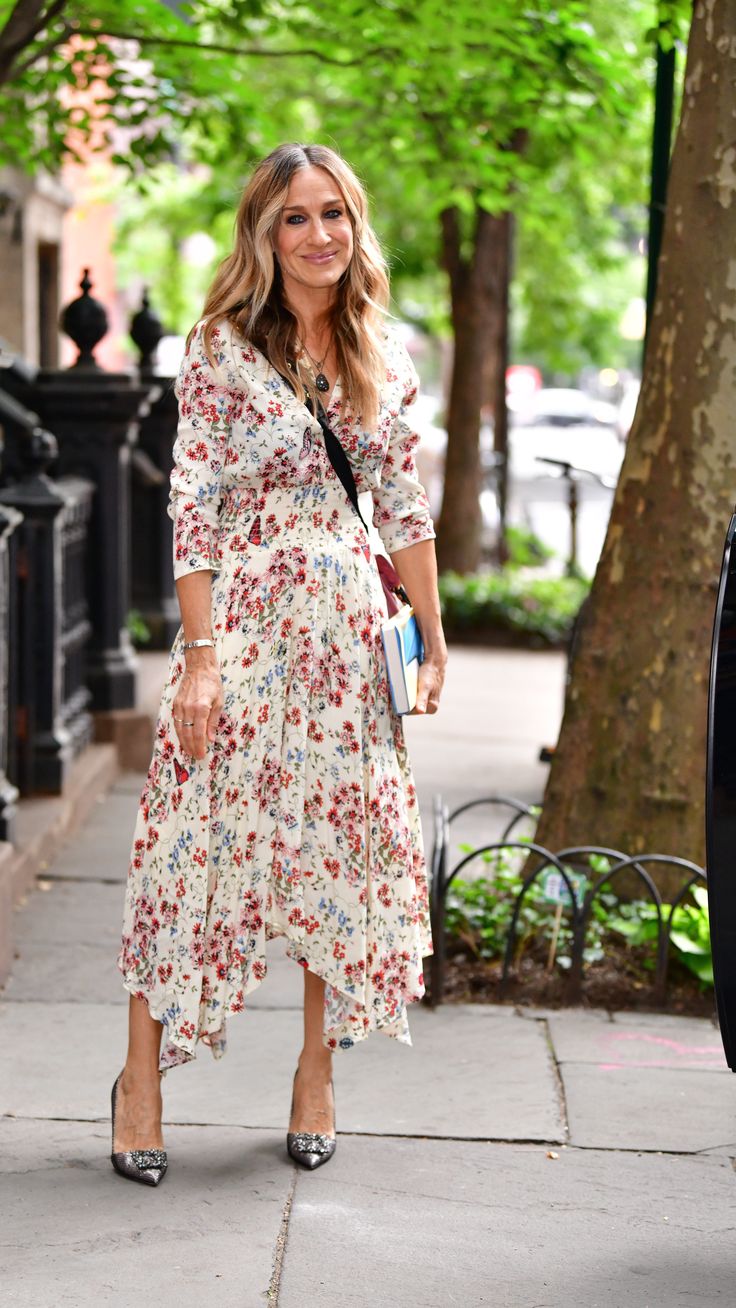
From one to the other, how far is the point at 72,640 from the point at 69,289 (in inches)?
634

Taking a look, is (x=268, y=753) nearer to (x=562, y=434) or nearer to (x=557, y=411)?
(x=562, y=434)

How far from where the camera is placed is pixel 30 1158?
370 centimetres

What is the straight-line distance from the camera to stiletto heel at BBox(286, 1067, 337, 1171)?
3.71 metres

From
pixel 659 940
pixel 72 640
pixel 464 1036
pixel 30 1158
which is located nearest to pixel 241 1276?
pixel 30 1158

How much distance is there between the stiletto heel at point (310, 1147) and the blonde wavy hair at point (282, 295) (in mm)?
1517

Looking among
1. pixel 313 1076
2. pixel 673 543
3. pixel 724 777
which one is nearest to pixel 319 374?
pixel 724 777

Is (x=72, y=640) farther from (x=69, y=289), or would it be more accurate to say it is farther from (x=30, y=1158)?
(x=69, y=289)

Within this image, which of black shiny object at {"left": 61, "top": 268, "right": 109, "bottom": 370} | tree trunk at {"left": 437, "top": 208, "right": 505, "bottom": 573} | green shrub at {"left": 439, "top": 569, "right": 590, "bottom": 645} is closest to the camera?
black shiny object at {"left": 61, "top": 268, "right": 109, "bottom": 370}

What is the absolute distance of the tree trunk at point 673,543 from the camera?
5125 millimetres

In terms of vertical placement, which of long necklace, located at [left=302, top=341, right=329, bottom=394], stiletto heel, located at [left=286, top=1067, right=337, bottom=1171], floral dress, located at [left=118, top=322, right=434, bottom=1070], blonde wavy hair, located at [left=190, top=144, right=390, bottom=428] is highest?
blonde wavy hair, located at [left=190, top=144, right=390, bottom=428]

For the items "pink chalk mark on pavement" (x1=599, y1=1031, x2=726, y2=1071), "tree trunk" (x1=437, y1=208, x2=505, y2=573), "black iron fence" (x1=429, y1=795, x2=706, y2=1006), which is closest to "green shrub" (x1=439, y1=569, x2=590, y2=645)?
"tree trunk" (x1=437, y1=208, x2=505, y2=573)

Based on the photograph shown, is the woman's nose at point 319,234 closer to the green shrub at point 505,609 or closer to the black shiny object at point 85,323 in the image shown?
the black shiny object at point 85,323

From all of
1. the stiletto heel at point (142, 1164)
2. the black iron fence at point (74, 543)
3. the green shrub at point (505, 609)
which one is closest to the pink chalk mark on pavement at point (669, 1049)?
the stiletto heel at point (142, 1164)

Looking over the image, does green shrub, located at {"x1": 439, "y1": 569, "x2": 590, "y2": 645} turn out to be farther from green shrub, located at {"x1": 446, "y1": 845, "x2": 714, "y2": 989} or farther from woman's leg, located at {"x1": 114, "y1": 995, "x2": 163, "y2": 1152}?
woman's leg, located at {"x1": 114, "y1": 995, "x2": 163, "y2": 1152}
